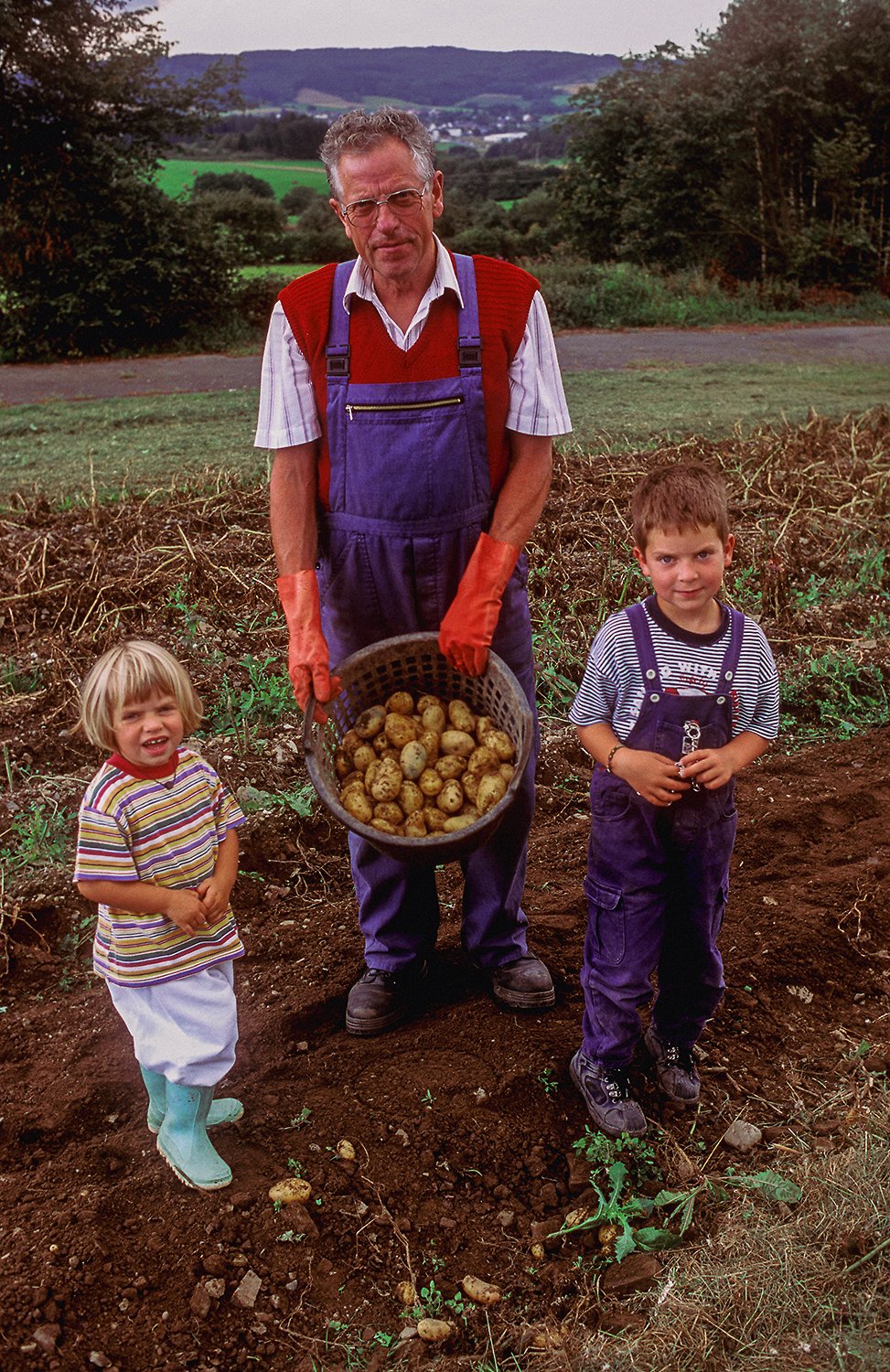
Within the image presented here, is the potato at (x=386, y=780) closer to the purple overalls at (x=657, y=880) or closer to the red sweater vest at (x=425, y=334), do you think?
the purple overalls at (x=657, y=880)

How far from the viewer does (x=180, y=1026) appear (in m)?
2.09

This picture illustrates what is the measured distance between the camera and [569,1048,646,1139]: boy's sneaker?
2.36 metres

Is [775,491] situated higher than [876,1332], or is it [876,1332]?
[775,491]

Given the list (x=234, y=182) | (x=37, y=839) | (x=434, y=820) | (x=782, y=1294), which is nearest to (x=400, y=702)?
(x=434, y=820)

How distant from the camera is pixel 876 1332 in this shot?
5.81 ft

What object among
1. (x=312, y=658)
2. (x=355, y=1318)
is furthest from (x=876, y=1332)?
(x=312, y=658)

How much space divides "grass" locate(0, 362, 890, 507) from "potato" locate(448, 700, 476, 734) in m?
3.57

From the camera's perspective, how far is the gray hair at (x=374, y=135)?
2.25 m

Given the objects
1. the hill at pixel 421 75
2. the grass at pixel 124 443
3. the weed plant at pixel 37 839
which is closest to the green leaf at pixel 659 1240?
the weed plant at pixel 37 839

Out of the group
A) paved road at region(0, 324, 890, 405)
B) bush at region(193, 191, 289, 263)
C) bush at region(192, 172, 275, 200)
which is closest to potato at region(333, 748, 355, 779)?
paved road at region(0, 324, 890, 405)

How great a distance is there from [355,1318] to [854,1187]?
93cm

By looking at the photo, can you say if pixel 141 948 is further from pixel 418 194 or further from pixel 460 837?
pixel 418 194

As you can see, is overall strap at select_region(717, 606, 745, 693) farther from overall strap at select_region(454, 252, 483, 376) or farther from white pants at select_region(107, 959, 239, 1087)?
white pants at select_region(107, 959, 239, 1087)

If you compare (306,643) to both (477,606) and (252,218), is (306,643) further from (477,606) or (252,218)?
(252,218)
